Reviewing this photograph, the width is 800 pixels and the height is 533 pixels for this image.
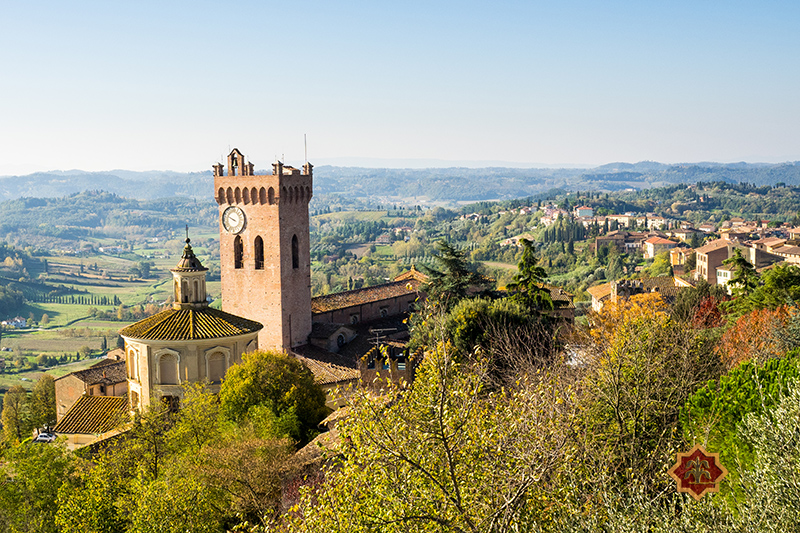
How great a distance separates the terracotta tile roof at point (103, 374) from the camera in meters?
45.5

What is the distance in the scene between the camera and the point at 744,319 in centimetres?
3522

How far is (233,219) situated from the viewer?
4212cm

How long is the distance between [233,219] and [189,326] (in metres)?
12.3

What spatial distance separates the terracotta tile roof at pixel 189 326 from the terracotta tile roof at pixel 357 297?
12.3 meters

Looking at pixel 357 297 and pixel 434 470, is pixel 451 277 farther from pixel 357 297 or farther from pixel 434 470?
pixel 434 470

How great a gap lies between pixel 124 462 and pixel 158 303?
159469 millimetres

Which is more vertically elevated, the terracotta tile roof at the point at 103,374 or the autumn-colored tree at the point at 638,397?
the autumn-colored tree at the point at 638,397

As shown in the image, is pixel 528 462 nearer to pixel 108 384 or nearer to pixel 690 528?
pixel 690 528

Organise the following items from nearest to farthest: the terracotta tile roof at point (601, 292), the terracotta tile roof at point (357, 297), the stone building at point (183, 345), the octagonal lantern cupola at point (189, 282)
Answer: the stone building at point (183, 345) < the octagonal lantern cupola at point (189, 282) < the terracotta tile roof at point (357, 297) < the terracotta tile roof at point (601, 292)

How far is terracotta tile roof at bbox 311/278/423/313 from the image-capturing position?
149 feet

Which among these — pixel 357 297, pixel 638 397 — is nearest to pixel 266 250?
pixel 357 297

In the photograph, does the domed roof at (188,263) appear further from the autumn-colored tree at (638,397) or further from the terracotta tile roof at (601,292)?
the terracotta tile roof at (601,292)

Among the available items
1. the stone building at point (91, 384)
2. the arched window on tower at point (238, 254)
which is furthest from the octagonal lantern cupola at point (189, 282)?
the stone building at point (91, 384)

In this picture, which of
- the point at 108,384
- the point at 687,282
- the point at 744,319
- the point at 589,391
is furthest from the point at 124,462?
the point at 687,282
